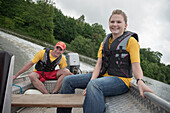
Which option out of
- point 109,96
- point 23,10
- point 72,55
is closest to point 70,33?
point 23,10

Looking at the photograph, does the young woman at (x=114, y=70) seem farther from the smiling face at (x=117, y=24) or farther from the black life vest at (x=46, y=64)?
the black life vest at (x=46, y=64)

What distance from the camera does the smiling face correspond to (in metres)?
1.38

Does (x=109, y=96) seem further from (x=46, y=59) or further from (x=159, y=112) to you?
(x=46, y=59)

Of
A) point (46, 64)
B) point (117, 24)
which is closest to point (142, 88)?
point (117, 24)

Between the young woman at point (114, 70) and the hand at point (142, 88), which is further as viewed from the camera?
the young woman at point (114, 70)

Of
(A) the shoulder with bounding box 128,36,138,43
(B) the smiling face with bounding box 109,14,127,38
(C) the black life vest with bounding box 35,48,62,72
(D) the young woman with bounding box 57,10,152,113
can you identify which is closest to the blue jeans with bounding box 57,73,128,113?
(D) the young woman with bounding box 57,10,152,113

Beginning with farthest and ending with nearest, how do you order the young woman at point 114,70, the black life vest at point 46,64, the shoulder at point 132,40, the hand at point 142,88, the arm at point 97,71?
1. the black life vest at point 46,64
2. the arm at point 97,71
3. the shoulder at point 132,40
4. the young woman at point 114,70
5. the hand at point 142,88

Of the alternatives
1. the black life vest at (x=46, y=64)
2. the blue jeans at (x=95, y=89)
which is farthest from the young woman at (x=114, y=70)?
the black life vest at (x=46, y=64)

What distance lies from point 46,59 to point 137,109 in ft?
6.68

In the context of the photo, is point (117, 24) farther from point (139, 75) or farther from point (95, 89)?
point (95, 89)

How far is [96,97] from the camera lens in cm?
101

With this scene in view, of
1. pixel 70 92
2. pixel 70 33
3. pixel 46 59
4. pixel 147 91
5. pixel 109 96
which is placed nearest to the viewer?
pixel 147 91

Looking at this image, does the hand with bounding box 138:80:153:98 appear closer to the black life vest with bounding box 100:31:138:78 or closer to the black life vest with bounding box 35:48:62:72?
the black life vest with bounding box 100:31:138:78

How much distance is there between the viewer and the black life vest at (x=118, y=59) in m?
1.30
